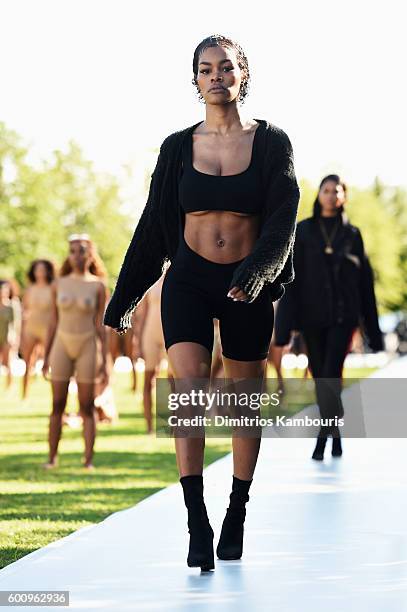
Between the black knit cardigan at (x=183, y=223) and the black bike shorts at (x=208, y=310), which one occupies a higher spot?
the black knit cardigan at (x=183, y=223)

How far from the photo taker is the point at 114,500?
33.7ft

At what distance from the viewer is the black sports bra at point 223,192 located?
6297 mm

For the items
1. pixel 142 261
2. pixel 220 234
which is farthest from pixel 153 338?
pixel 220 234

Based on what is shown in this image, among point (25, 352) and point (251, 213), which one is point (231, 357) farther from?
point (25, 352)

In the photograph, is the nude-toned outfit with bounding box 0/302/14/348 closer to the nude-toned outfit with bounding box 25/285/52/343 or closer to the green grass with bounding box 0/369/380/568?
the nude-toned outfit with bounding box 25/285/52/343

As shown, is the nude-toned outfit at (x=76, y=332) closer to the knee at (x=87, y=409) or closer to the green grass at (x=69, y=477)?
the knee at (x=87, y=409)

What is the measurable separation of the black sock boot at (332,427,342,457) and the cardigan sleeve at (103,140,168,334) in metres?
Result: 4.93

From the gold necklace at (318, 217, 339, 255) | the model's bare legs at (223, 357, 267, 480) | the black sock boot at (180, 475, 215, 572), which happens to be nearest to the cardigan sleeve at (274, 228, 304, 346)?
the gold necklace at (318, 217, 339, 255)

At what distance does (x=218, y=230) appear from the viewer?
6.34 m

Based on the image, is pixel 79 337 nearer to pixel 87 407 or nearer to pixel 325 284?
pixel 87 407

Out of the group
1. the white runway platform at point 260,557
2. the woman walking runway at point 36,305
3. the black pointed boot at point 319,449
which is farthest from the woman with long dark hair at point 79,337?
the woman walking runway at point 36,305

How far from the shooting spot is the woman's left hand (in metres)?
6.03

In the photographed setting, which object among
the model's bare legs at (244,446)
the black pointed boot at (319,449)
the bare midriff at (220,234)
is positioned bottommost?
the black pointed boot at (319,449)

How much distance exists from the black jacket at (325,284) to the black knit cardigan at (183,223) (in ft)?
14.5
